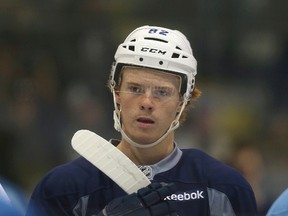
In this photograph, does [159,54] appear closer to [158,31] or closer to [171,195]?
[158,31]

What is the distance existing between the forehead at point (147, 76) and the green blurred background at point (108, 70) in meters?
3.01

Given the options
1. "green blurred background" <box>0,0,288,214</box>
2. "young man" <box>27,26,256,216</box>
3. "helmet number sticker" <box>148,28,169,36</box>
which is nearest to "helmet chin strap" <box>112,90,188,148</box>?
"young man" <box>27,26,256,216</box>

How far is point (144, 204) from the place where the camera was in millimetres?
2773

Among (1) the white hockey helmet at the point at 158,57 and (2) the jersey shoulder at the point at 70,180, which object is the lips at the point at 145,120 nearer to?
(1) the white hockey helmet at the point at 158,57

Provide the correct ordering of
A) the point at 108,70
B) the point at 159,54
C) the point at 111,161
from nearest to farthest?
the point at 111,161
the point at 159,54
the point at 108,70

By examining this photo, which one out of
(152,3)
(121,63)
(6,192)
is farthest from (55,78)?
(6,192)

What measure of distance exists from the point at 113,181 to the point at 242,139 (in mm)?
3277

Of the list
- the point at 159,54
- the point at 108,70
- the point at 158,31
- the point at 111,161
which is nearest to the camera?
the point at 111,161

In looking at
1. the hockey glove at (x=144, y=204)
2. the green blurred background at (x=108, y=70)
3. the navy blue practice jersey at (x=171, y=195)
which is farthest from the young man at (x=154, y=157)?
the green blurred background at (x=108, y=70)

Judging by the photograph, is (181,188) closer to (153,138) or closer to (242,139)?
(153,138)

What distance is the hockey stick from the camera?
2.93m

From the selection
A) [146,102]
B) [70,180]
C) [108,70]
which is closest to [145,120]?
[146,102]

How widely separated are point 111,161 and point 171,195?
22 centimetres

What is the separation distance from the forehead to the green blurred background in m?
3.01
